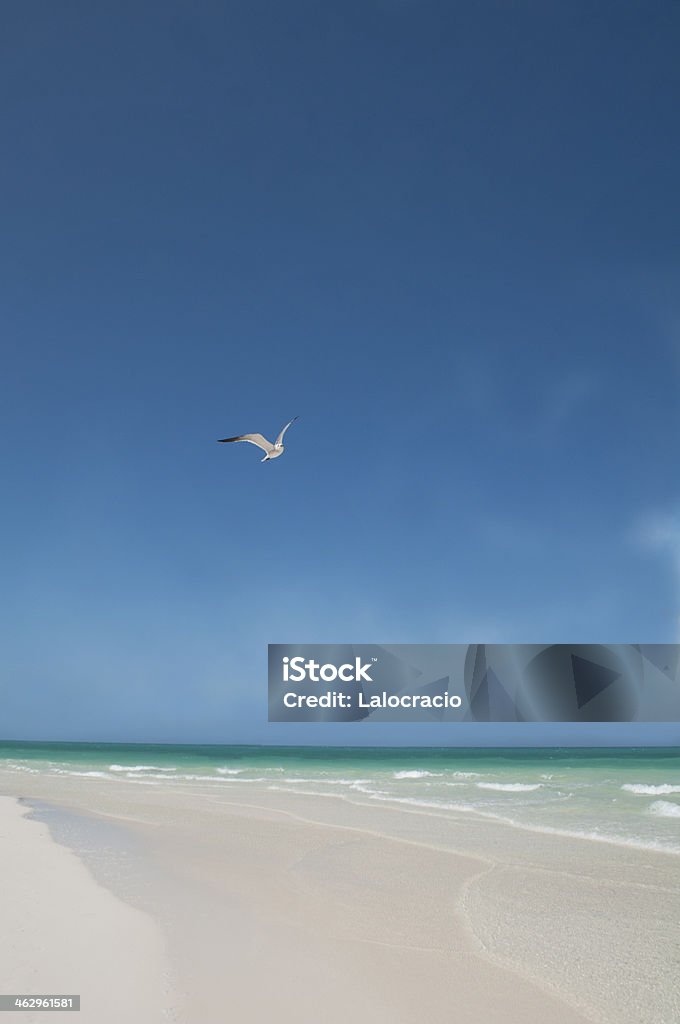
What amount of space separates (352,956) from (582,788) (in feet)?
63.6

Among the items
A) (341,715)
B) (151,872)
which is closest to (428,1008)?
(151,872)

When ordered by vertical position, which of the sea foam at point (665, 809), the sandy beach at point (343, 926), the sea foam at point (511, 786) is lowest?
the sea foam at point (511, 786)

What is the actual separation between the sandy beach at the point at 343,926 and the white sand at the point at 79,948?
0.02 m

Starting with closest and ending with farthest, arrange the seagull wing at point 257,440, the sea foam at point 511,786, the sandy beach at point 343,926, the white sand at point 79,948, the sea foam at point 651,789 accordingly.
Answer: the white sand at point 79,948 → the sandy beach at point 343,926 → the seagull wing at point 257,440 → the sea foam at point 651,789 → the sea foam at point 511,786

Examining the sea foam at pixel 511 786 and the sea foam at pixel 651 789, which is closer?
the sea foam at pixel 651 789

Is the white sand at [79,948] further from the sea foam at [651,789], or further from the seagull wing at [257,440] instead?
the sea foam at [651,789]

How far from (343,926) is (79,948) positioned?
248 centimetres

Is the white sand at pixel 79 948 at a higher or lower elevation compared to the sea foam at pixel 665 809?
higher

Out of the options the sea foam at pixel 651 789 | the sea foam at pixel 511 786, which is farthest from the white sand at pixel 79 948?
the sea foam at pixel 651 789

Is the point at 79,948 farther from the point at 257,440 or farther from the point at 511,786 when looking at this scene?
the point at 511,786

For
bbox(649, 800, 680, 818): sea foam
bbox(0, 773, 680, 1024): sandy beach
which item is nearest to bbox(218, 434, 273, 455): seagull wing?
bbox(0, 773, 680, 1024): sandy beach

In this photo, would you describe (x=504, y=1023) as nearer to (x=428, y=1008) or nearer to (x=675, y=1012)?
(x=428, y=1008)

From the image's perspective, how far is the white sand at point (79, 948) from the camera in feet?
16.0

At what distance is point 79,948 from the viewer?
5984mm
